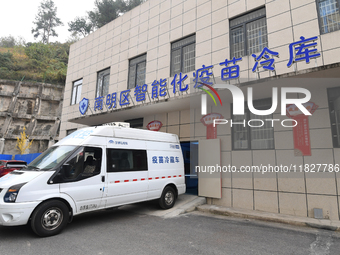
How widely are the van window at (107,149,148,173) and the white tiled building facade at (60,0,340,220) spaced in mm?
2872

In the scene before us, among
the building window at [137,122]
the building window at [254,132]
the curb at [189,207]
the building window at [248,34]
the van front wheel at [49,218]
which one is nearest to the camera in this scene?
the van front wheel at [49,218]

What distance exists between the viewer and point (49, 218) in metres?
4.77

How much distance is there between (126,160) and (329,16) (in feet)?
25.8

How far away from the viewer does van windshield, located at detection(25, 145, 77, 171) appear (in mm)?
5201

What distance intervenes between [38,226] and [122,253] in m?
2.03

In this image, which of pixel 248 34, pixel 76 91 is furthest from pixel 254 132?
pixel 76 91

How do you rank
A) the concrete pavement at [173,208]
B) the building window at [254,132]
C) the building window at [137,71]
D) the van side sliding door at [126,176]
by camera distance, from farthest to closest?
the building window at [137,71]
the building window at [254,132]
the concrete pavement at [173,208]
the van side sliding door at [126,176]

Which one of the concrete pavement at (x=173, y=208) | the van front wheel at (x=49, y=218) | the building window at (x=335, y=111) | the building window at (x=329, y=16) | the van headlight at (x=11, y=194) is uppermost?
the building window at (x=329, y=16)

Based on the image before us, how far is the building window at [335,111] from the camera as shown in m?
6.32

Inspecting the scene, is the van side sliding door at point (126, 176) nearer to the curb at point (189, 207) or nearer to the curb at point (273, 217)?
the curb at point (189, 207)

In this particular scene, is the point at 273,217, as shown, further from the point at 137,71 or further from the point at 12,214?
the point at 137,71

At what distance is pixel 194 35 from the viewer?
10.1 meters

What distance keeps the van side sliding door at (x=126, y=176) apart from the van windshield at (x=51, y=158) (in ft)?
3.60

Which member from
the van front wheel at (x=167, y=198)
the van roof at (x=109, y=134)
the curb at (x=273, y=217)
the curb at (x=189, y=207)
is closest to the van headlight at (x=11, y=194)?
the van roof at (x=109, y=134)
